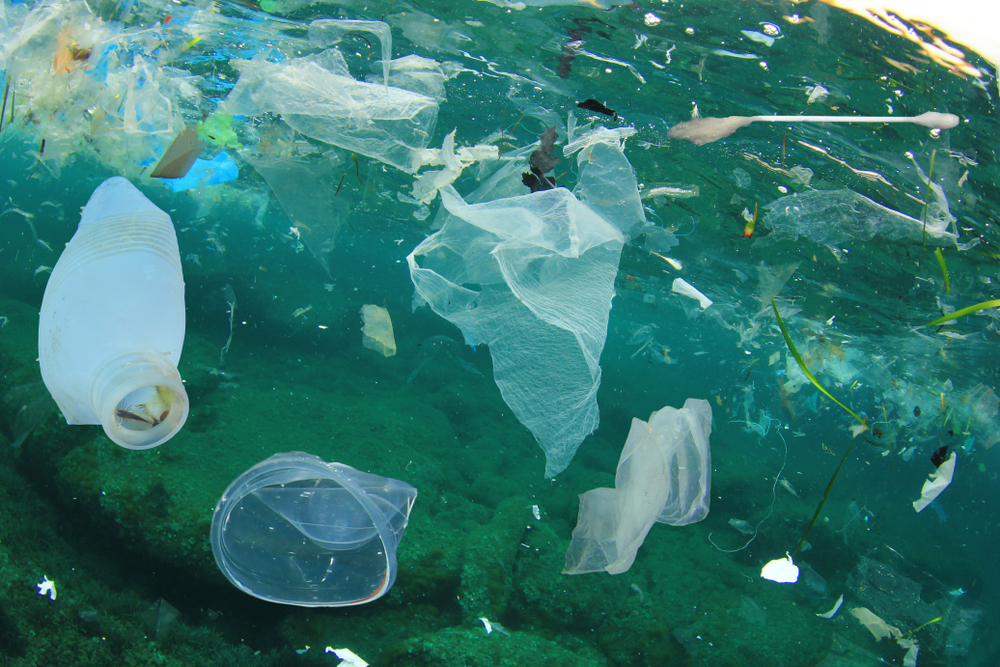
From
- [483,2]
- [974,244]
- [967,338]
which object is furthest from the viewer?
[967,338]

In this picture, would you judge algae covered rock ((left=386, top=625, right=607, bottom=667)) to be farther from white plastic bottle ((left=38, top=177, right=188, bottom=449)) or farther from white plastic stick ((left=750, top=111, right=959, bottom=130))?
white plastic stick ((left=750, top=111, right=959, bottom=130))

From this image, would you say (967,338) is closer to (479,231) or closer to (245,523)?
(479,231)

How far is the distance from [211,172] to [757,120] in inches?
590

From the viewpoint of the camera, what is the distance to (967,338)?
10.1 metres

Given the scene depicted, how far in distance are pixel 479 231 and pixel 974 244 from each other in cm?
688

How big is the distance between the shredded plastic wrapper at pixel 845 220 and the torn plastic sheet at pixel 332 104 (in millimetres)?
5238

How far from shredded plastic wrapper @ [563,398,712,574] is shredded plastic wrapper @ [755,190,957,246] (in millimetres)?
4210

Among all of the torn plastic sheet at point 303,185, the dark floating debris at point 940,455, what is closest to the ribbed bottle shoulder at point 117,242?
the torn plastic sheet at point 303,185

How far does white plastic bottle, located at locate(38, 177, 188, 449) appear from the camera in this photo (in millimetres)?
2172

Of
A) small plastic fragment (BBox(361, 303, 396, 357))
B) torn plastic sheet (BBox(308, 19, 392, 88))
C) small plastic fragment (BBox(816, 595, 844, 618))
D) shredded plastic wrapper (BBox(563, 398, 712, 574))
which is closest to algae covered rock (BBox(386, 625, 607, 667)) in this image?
shredded plastic wrapper (BBox(563, 398, 712, 574))

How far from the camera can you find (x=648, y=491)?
3.42 meters

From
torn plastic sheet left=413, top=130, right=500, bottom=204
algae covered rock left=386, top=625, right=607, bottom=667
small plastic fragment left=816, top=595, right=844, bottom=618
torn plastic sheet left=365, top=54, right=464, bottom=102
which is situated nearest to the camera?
algae covered rock left=386, top=625, right=607, bottom=667

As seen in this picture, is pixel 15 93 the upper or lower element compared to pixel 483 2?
lower

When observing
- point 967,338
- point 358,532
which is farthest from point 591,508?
point 967,338
